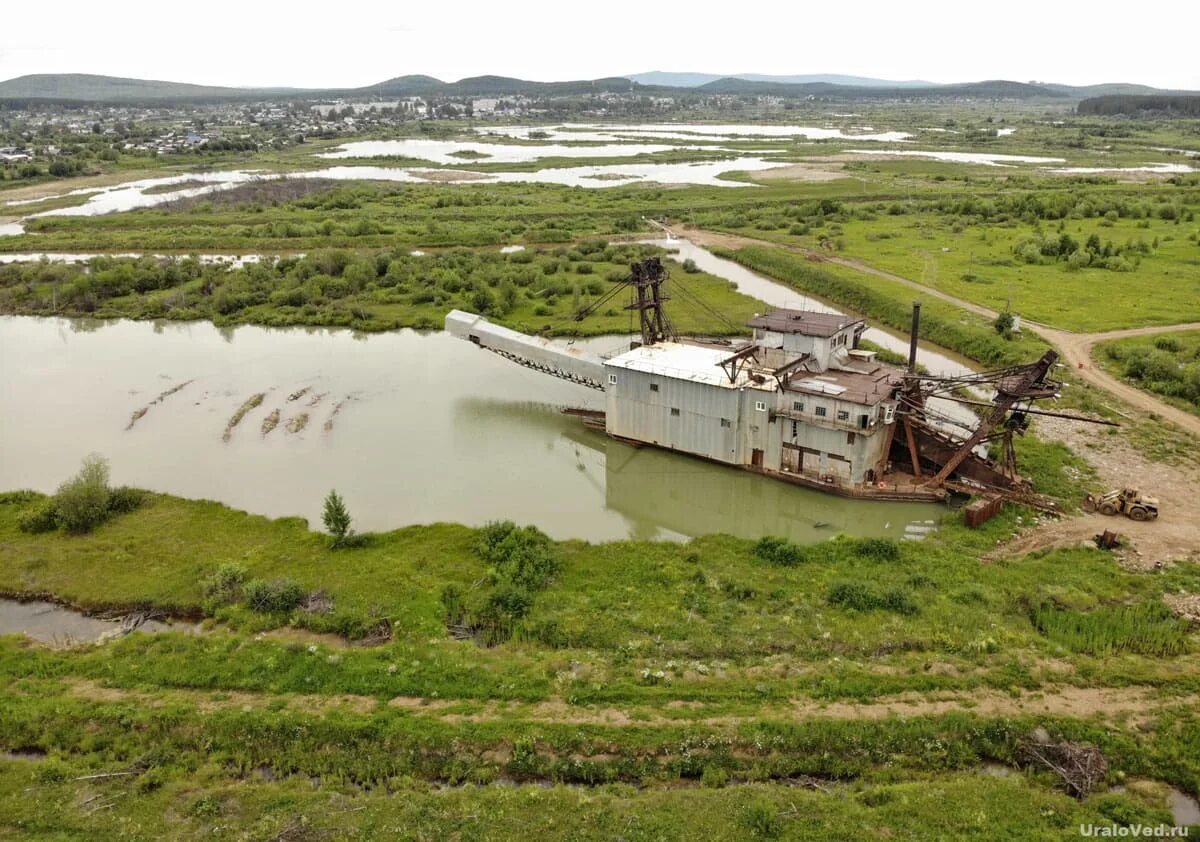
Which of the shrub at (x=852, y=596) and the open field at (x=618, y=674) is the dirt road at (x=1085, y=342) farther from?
the shrub at (x=852, y=596)

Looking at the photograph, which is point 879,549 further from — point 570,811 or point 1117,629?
point 570,811

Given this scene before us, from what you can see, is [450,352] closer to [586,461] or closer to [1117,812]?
[586,461]

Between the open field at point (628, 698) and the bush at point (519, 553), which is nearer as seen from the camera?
the open field at point (628, 698)

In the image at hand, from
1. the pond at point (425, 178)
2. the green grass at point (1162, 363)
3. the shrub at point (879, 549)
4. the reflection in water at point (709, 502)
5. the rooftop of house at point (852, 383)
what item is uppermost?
the pond at point (425, 178)

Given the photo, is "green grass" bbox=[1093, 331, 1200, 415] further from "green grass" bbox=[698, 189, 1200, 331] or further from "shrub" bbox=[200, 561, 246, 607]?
"shrub" bbox=[200, 561, 246, 607]

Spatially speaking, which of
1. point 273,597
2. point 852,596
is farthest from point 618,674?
→ point 273,597

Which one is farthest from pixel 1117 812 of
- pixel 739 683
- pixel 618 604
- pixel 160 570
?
pixel 160 570

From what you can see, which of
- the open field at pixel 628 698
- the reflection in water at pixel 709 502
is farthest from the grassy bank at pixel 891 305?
the open field at pixel 628 698
